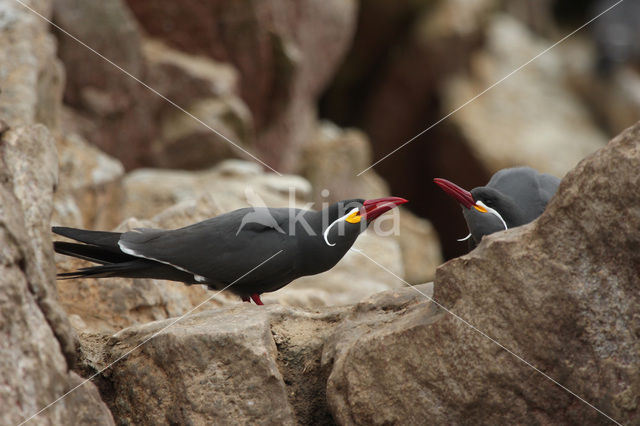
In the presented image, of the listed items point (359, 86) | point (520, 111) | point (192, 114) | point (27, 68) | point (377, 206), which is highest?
point (359, 86)

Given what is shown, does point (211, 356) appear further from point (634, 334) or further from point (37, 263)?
point (634, 334)

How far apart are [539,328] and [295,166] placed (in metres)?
10.9

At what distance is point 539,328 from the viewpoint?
3668mm

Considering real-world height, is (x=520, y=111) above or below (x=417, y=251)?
above

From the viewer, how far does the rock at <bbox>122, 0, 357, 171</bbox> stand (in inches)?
486

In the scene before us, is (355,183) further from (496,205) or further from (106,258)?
(106,258)

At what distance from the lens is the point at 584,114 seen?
17.4 metres

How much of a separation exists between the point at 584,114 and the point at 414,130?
3.56 m

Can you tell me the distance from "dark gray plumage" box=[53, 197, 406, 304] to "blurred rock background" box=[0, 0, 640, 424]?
0.48 metres

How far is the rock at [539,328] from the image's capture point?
3.58m

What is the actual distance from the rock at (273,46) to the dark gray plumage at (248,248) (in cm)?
731

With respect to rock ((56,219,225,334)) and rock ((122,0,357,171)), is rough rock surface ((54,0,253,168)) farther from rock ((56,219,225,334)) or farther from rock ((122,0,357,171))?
rock ((56,219,225,334))

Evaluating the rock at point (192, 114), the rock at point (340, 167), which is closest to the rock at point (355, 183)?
the rock at point (340, 167)

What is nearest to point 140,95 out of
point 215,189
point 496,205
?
point 215,189
